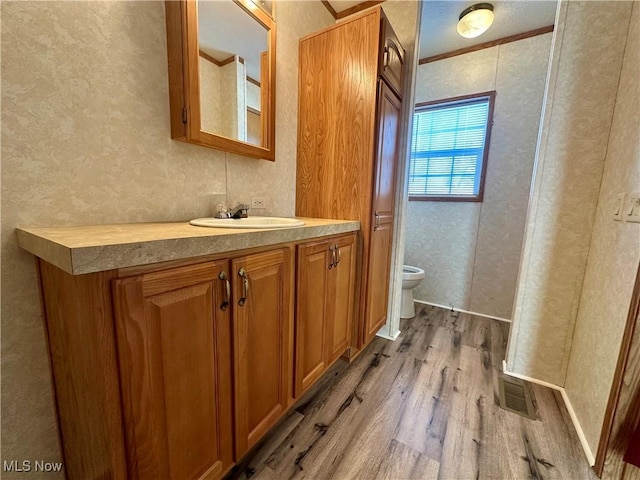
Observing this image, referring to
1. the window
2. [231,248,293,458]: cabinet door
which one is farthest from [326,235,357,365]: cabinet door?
the window

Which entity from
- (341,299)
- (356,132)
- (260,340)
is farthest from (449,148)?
(260,340)

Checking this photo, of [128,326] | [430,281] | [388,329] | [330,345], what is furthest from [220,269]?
[430,281]

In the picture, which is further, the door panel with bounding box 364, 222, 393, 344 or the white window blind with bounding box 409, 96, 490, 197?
the white window blind with bounding box 409, 96, 490, 197

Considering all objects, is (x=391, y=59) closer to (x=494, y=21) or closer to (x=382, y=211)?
(x=382, y=211)

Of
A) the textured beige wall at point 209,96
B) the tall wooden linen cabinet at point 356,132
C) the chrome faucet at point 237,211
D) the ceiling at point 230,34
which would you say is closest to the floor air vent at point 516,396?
the tall wooden linen cabinet at point 356,132

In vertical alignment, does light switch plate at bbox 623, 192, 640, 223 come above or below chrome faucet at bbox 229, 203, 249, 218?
above

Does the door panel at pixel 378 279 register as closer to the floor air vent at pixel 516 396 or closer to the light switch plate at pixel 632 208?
the floor air vent at pixel 516 396

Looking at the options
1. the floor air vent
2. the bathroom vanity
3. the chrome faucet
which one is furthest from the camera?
the floor air vent

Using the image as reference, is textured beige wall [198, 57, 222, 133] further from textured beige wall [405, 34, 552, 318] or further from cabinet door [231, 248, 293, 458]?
textured beige wall [405, 34, 552, 318]

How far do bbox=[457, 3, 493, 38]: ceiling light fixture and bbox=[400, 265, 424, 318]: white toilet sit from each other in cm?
191

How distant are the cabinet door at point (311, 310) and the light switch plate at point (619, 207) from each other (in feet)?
4.12

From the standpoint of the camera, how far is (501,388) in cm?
152

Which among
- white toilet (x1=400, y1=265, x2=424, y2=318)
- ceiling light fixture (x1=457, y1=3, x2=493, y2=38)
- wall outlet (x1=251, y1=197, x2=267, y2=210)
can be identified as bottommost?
white toilet (x1=400, y1=265, x2=424, y2=318)

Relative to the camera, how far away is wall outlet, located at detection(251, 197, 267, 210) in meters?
1.49
